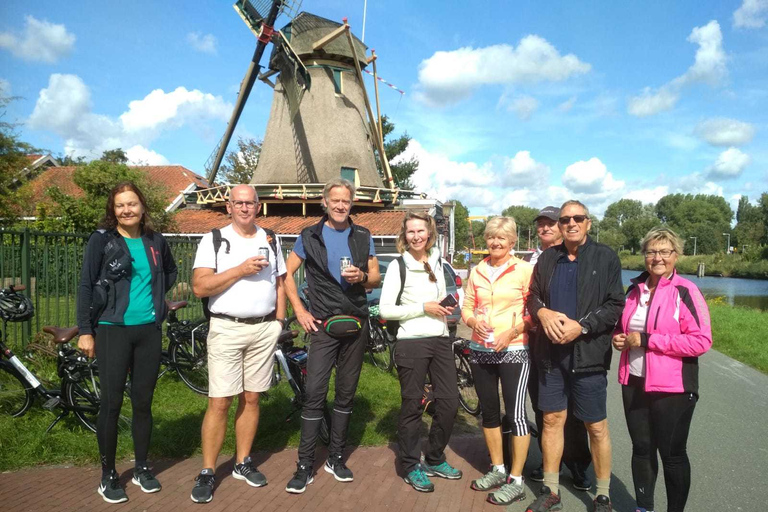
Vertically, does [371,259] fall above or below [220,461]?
above

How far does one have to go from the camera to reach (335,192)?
148 inches

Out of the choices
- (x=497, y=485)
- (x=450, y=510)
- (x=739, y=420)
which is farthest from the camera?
(x=739, y=420)

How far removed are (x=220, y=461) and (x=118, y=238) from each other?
1.87 metres

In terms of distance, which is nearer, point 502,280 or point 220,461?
point 502,280

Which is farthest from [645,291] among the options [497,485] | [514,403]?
[497,485]

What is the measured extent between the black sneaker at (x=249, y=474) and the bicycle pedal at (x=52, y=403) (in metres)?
1.74

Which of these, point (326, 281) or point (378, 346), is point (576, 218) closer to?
point (326, 281)

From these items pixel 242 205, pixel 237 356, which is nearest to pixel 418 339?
pixel 237 356

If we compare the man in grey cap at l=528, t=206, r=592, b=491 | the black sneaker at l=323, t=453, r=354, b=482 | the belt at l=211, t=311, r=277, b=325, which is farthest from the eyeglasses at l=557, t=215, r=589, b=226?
the black sneaker at l=323, t=453, r=354, b=482

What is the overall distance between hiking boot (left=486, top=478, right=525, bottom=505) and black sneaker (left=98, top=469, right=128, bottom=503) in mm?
2352

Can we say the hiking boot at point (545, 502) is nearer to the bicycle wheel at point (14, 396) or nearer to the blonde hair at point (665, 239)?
the blonde hair at point (665, 239)

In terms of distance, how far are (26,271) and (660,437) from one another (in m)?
6.47

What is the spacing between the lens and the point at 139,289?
11.4 feet

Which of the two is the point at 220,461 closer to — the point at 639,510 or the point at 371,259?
the point at 371,259
